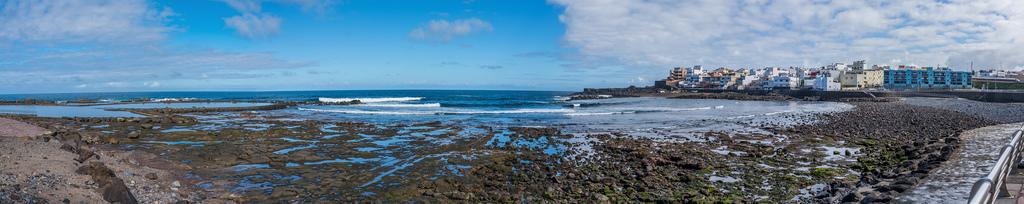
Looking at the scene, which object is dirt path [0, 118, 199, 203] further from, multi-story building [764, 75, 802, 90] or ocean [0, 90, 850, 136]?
multi-story building [764, 75, 802, 90]

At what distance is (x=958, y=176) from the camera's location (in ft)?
28.7

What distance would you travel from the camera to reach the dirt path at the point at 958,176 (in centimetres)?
729

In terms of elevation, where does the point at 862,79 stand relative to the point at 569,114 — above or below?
above

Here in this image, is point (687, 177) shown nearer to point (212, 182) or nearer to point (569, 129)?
point (212, 182)

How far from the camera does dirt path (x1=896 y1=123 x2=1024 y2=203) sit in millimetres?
7289

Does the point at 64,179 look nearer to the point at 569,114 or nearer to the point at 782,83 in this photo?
the point at 569,114

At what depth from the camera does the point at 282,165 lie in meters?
12.5

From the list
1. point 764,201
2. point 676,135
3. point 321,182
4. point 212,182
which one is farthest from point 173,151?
point 676,135

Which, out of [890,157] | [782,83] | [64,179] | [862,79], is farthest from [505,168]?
[862,79]

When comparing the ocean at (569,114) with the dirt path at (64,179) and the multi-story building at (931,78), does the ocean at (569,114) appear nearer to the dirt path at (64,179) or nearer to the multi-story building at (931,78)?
the dirt path at (64,179)

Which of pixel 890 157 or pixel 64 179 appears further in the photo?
pixel 890 157

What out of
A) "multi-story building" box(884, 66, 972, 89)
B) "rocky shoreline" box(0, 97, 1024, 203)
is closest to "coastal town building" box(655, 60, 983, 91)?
"multi-story building" box(884, 66, 972, 89)

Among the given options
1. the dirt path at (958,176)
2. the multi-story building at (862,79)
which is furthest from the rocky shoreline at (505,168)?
the multi-story building at (862,79)

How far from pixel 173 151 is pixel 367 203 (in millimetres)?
9488
